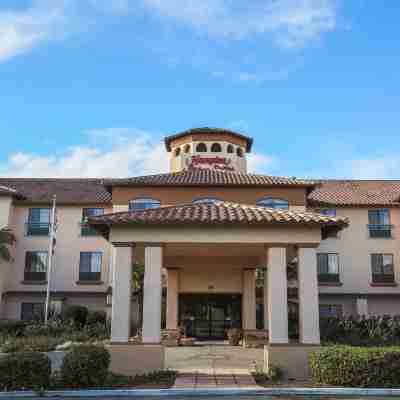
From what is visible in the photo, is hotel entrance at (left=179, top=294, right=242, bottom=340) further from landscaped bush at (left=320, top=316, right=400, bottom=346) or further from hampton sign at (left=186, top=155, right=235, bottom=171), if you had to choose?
hampton sign at (left=186, top=155, right=235, bottom=171)

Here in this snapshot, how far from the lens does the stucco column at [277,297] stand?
15.9m

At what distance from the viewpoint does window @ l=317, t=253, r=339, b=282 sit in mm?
36188

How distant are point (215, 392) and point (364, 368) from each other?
13.2ft

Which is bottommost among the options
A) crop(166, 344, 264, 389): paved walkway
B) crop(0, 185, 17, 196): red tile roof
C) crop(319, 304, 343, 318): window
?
crop(166, 344, 264, 389): paved walkway

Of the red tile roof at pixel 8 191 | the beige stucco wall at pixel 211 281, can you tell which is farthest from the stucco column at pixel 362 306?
the red tile roof at pixel 8 191

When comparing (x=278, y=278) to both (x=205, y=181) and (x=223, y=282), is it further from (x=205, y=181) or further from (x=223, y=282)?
(x=205, y=181)

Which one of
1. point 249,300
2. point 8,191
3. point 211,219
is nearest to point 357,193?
point 249,300

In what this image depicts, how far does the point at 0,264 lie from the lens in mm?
35688

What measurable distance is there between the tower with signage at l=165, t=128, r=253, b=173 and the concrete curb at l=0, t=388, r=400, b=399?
28.7 metres

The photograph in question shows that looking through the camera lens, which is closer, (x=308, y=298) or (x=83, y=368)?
(x=83, y=368)

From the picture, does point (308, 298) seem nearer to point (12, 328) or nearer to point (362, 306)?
point (12, 328)

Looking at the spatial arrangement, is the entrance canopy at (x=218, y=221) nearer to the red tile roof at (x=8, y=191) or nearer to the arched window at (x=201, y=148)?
the red tile roof at (x=8, y=191)

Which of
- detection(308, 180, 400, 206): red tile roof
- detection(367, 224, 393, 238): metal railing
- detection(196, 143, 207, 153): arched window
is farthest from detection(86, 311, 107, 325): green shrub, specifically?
detection(367, 224, 393, 238): metal railing

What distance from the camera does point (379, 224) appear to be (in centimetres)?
3697
